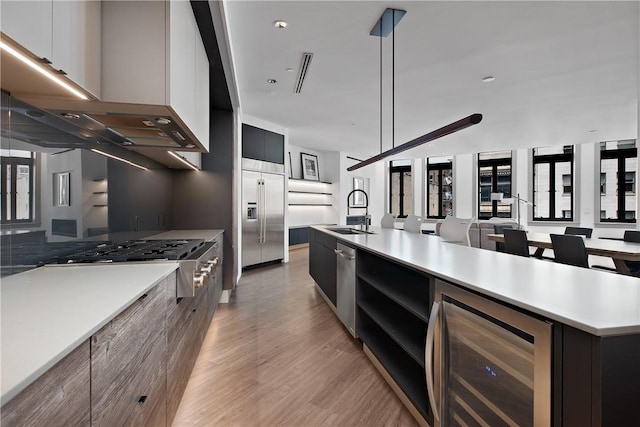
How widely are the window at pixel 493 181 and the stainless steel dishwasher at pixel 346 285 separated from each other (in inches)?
328

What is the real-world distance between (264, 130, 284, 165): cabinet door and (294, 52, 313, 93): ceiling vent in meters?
1.85

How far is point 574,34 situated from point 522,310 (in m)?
3.28

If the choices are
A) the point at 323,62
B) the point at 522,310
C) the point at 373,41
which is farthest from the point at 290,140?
the point at 522,310

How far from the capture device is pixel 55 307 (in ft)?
3.08

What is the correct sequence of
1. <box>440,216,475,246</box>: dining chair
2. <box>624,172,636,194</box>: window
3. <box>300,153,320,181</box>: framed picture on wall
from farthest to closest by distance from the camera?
1. <box>300,153,320,181</box>: framed picture on wall
2. <box>624,172,636,194</box>: window
3. <box>440,216,475,246</box>: dining chair

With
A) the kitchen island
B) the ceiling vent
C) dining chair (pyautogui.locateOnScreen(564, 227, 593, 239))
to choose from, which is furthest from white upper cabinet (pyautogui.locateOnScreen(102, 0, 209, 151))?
dining chair (pyautogui.locateOnScreen(564, 227, 593, 239))

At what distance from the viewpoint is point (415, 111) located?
17.2 feet

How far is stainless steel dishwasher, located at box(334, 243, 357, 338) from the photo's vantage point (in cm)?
276

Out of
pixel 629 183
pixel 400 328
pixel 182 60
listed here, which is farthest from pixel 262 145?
pixel 629 183

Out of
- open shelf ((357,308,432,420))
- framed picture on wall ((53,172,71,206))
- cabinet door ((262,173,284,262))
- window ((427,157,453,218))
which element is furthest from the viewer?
window ((427,157,453,218))

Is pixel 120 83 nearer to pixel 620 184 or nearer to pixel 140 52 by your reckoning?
pixel 140 52

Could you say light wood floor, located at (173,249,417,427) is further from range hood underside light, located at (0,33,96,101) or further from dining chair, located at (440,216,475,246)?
range hood underside light, located at (0,33,96,101)

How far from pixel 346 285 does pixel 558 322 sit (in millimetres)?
2105

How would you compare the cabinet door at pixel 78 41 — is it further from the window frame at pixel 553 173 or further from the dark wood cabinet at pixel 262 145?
the window frame at pixel 553 173
